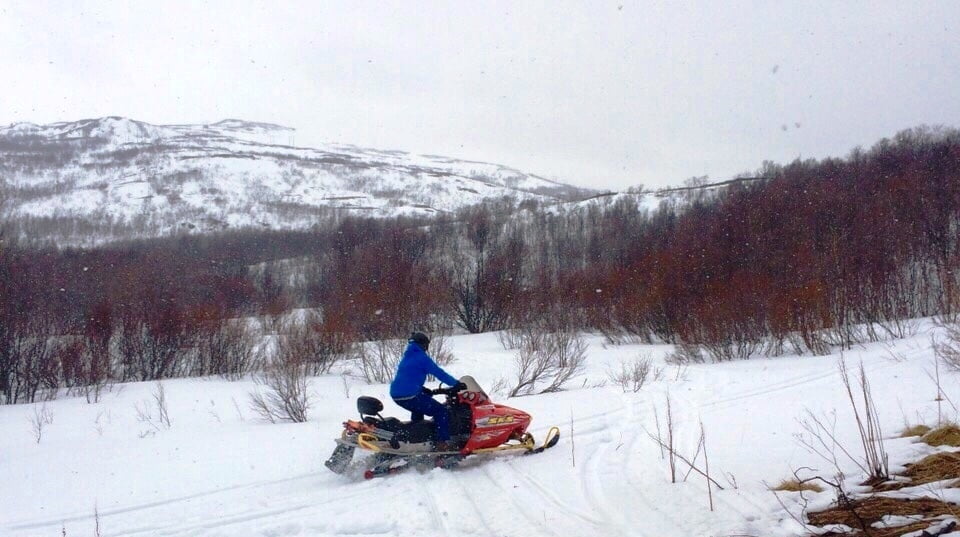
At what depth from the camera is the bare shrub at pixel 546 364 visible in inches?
559

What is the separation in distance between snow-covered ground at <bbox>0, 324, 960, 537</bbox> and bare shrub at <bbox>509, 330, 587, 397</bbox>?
1637 mm

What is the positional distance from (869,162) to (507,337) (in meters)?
32.6

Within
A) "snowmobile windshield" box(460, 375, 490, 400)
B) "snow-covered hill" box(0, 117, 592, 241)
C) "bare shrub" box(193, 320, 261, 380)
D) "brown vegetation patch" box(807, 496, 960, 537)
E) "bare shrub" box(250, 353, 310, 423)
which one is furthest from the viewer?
"snow-covered hill" box(0, 117, 592, 241)

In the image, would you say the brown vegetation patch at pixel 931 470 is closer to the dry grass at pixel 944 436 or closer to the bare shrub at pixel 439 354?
the dry grass at pixel 944 436

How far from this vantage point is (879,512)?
4.20 m

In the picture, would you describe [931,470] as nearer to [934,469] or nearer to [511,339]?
[934,469]

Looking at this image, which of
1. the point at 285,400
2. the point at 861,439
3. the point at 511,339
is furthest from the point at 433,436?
the point at 511,339

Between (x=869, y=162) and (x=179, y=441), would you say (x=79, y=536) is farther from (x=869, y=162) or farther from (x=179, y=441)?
(x=869, y=162)

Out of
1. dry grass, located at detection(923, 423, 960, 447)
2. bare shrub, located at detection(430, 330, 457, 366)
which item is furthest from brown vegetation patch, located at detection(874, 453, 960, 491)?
bare shrub, located at detection(430, 330, 457, 366)

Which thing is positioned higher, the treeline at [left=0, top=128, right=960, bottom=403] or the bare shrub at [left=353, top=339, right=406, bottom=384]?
the treeline at [left=0, top=128, right=960, bottom=403]

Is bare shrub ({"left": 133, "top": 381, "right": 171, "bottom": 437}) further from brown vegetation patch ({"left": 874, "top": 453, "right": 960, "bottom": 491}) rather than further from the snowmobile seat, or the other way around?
brown vegetation patch ({"left": 874, "top": 453, "right": 960, "bottom": 491})

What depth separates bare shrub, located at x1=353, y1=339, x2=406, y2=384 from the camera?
18.1 meters

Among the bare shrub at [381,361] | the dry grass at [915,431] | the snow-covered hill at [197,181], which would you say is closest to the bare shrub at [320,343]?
the bare shrub at [381,361]

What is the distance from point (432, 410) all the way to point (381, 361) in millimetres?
10694
